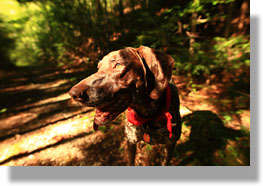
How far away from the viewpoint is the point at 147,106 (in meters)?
1.54

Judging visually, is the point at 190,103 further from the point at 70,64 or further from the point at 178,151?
the point at 70,64

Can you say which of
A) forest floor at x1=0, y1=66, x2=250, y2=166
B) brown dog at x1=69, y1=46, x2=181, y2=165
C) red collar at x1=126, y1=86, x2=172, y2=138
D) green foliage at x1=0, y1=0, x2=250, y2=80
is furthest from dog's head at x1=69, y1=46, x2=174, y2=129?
green foliage at x1=0, y1=0, x2=250, y2=80

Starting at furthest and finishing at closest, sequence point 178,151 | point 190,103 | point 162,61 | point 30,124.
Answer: point 30,124, point 190,103, point 178,151, point 162,61

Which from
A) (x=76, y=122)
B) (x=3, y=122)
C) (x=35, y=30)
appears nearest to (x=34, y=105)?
(x=3, y=122)

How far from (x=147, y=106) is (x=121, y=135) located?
2.05 metres

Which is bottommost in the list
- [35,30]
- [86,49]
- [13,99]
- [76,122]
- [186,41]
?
[76,122]

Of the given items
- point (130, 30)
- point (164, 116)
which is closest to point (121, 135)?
point (164, 116)

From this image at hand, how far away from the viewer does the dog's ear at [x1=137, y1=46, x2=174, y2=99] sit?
127cm

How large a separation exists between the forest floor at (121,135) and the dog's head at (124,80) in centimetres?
196

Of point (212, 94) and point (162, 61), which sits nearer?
point (162, 61)

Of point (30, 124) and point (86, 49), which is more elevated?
point (86, 49)

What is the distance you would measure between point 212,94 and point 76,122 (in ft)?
15.2

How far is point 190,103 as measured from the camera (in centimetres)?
389

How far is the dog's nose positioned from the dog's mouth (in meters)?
0.23
